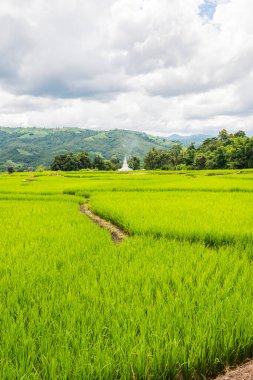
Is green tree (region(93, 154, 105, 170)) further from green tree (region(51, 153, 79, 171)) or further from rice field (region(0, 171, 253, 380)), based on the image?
rice field (region(0, 171, 253, 380))

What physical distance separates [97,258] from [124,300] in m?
1.43

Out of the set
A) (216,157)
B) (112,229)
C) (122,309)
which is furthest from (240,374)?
(216,157)

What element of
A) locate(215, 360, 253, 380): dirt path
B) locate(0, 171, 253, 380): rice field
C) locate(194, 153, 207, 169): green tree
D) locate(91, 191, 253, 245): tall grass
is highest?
locate(194, 153, 207, 169): green tree

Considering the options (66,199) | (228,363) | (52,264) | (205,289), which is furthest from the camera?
(66,199)

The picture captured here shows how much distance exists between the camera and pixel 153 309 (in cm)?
255

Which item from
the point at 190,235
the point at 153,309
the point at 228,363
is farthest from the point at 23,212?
the point at 228,363

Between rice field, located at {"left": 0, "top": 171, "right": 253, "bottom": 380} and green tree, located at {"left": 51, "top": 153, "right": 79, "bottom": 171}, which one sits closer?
rice field, located at {"left": 0, "top": 171, "right": 253, "bottom": 380}

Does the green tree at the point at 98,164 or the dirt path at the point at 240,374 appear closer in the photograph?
the dirt path at the point at 240,374

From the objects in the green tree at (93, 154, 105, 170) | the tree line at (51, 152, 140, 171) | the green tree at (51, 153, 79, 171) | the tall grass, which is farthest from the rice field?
the green tree at (93, 154, 105, 170)

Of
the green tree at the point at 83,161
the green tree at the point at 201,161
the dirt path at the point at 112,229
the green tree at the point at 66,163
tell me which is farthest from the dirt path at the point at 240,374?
the green tree at the point at 83,161

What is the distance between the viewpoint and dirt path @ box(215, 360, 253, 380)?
1945 mm

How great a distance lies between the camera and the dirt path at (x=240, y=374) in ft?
6.38

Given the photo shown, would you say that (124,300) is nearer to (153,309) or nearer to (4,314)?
(153,309)

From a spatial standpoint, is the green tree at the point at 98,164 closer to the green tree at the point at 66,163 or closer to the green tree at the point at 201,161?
the green tree at the point at 66,163
